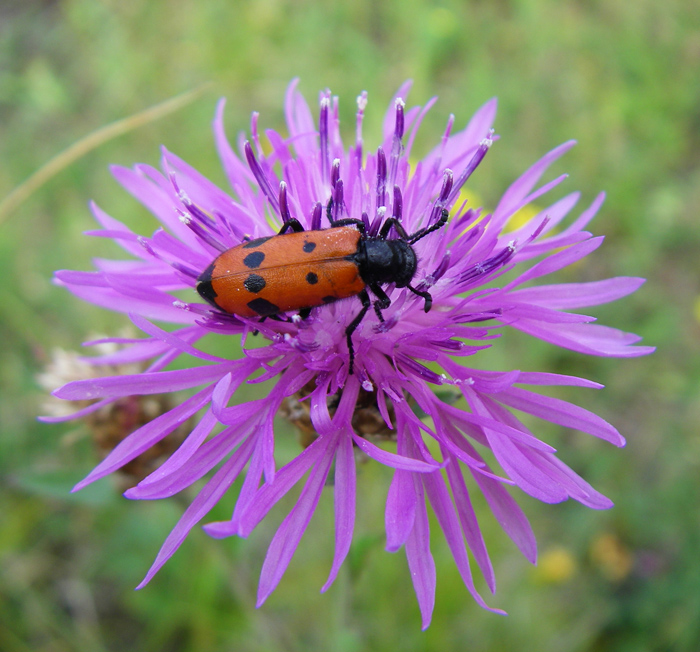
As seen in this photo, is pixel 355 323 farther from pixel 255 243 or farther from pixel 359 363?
pixel 255 243

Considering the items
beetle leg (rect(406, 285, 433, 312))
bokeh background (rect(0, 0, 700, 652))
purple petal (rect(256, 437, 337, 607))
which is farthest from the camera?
bokeh background (rect(0, 0, 700, 652))

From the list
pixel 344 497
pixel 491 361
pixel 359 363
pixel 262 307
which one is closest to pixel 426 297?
pixel 359 363

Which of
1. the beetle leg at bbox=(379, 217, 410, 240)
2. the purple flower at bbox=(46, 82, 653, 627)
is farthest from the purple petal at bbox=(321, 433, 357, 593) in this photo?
the beetle leg at bbox=(379, 217, 410, 240)

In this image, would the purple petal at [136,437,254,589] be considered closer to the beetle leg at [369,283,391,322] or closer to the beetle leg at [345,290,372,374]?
the beetle leg at [345,290,372,374]

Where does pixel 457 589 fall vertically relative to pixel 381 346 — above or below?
below

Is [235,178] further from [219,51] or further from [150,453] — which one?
[219,51]

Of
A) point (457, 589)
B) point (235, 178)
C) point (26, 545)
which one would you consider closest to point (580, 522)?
point (457, 589)
